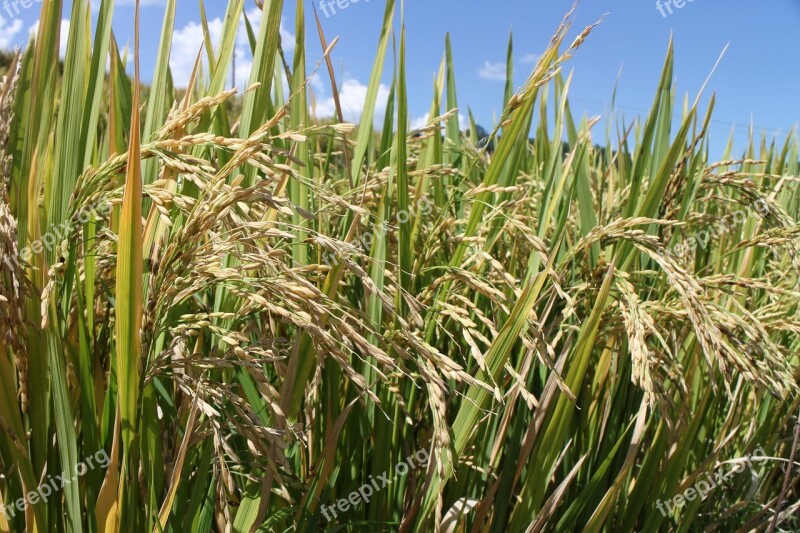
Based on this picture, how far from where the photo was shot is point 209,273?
2.85ft

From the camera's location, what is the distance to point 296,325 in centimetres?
95

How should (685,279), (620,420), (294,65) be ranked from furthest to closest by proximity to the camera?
(620,420)
(294,65)
(685,279)

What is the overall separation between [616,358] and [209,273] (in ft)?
3.79

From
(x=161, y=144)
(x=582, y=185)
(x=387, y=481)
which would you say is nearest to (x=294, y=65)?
(x=161, y=144)

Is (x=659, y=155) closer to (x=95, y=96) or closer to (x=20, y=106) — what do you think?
(x=95, y=96)

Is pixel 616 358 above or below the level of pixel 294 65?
below

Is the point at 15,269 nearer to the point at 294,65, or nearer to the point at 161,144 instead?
the point at 161,144

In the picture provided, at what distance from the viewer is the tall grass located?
90 cm

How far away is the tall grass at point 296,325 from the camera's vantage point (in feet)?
2.96

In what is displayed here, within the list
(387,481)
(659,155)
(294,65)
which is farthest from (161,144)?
(659,155)

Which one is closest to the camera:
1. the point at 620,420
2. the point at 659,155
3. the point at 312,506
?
the point at 312,506

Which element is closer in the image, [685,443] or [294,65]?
[294,65]

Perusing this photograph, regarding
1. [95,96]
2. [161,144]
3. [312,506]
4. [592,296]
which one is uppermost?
[95,96]

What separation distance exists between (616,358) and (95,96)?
133 cm
